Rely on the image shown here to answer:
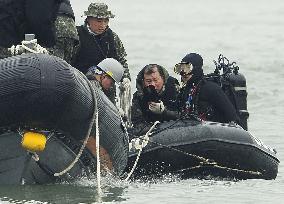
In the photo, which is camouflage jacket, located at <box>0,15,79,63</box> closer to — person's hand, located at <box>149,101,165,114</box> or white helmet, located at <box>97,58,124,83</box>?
white helmet, located at <box>97,58,124,83</box>

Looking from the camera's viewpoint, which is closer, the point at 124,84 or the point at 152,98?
the point at 152,98

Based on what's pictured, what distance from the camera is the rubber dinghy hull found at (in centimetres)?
1070

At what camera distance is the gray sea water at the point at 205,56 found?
27.7ft

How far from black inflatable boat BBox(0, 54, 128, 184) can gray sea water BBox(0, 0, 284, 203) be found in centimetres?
16

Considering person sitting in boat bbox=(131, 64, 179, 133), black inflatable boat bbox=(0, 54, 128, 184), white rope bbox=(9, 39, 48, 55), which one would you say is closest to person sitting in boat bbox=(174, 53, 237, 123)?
person sitting in boat bbox=(131, 64, 179, 133)

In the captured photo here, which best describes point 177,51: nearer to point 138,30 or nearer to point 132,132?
point 138,30

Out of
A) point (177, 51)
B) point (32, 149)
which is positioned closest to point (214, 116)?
point (32, 149)

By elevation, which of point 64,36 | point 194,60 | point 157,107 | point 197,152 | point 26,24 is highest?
point 26,24

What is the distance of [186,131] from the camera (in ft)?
35.3

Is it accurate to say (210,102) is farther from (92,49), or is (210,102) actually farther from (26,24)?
(26,24)

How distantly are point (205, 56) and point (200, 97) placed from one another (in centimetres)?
1720

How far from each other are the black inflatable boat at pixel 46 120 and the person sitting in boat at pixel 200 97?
8.09 ft

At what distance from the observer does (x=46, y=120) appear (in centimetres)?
820

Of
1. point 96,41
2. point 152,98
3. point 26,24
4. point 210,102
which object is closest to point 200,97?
point 210,102
